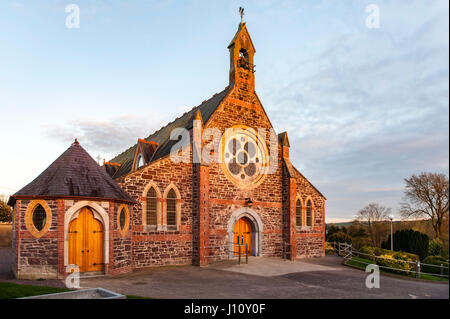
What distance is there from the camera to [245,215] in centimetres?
2178

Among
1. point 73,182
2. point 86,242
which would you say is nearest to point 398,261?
point 86,242

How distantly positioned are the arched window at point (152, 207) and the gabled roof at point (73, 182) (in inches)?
77.8

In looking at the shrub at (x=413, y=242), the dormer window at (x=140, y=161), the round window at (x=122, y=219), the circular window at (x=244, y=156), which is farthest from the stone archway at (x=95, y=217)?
the shrub at (x=413, y=242)

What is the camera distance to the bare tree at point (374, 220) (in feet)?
143

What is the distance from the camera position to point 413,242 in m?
24.7

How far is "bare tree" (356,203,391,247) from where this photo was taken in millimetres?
43531

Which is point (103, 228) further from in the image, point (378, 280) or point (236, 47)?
point (236, 47)

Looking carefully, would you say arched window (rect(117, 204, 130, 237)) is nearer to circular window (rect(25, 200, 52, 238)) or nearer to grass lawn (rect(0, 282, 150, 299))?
circular window (rect(25, 200, 52, 238))

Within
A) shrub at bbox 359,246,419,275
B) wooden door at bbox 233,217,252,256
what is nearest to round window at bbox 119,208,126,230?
wooden door at bbox 233,217,252,256

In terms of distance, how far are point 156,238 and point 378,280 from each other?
38.2 feet

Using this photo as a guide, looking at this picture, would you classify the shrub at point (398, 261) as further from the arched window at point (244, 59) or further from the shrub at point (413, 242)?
the arched window at point (244, 59)

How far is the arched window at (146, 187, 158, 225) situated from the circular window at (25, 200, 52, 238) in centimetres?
544
